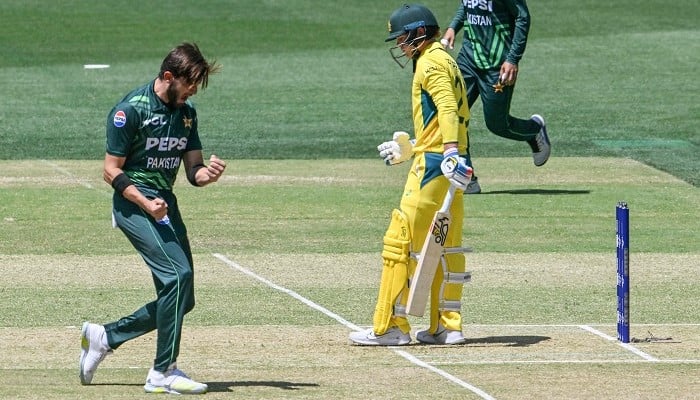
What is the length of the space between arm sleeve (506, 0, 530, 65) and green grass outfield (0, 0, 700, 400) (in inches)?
67.0

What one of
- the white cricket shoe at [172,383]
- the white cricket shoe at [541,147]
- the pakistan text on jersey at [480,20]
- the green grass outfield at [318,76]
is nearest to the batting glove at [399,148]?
the white cricket shoe at [172,383]

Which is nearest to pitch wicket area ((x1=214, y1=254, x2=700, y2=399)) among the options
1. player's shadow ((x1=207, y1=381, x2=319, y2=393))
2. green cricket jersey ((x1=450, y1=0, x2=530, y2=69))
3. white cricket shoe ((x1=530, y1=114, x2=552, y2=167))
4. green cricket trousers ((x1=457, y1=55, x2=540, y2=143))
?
player's shadow ((x1=207, y1=381, x2=319, y2=393))

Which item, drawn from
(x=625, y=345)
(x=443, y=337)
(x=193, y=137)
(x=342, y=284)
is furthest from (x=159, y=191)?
(x=342, y=284)

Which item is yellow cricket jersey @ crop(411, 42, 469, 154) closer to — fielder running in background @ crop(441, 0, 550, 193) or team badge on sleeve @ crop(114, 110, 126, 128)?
team badge on sleeve @ crop(114, 110, 126, 128)

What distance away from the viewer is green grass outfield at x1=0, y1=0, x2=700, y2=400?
1028 cm

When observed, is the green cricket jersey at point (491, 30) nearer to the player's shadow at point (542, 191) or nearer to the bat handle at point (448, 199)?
the player's shadow at point (542, 191)

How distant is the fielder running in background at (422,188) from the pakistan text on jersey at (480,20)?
622cm

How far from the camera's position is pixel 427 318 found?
1237 centimetres

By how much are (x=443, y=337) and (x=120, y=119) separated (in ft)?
10.1

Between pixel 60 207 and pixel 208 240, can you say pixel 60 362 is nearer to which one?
pixel 208 240

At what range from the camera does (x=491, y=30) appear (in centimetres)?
1719

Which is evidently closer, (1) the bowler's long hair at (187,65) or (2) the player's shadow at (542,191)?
Result: (1) the bowler's long hair at (187,65)

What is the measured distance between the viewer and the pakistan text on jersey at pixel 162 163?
9.45m

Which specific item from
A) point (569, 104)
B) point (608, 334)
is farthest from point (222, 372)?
point (569, 104)
